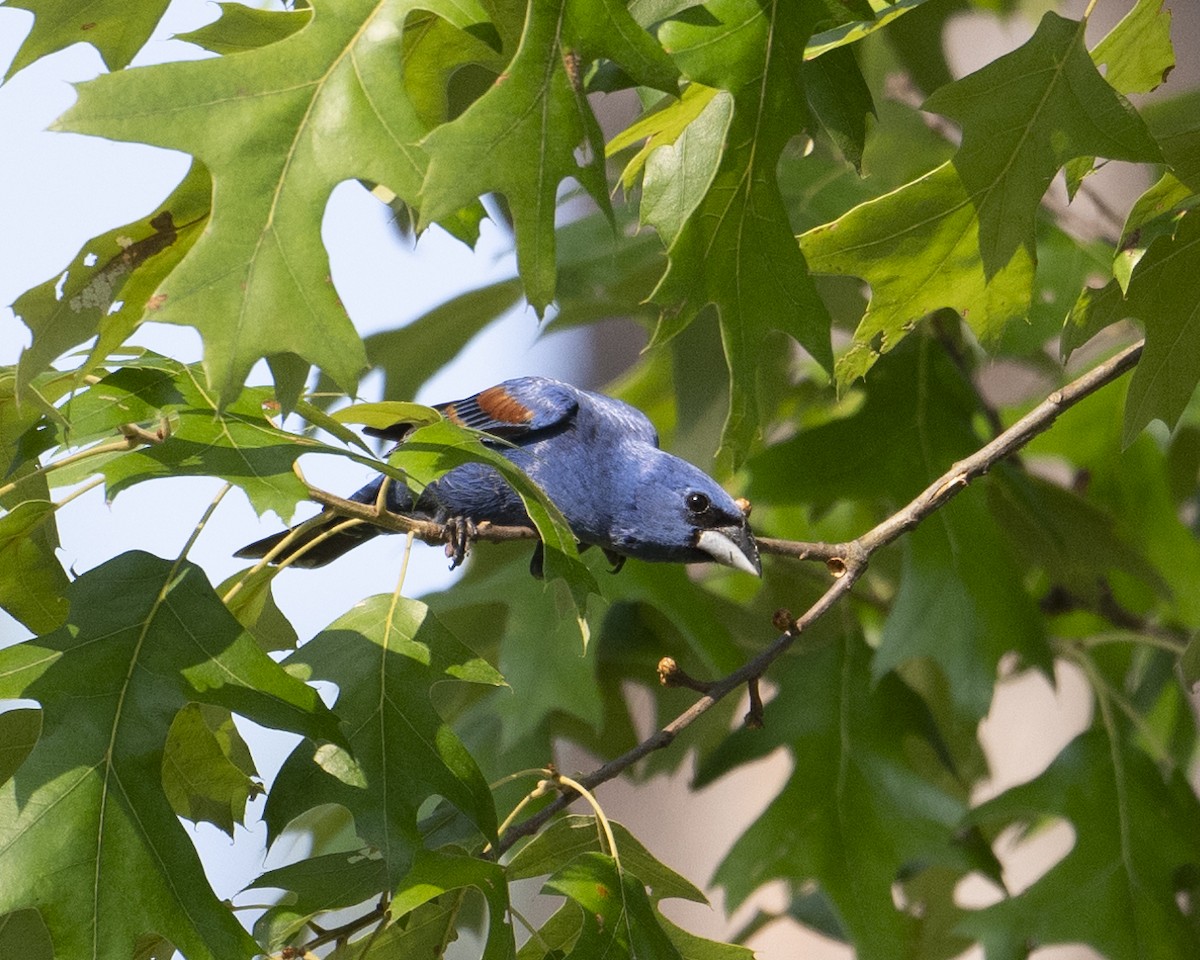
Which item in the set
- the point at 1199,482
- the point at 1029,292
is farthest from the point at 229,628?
the point at 1199,482

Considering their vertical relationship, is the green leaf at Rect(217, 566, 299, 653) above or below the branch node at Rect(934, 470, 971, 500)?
above

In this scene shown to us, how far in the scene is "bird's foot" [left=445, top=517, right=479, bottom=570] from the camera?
147 cm

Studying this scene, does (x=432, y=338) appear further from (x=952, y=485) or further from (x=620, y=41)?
(x=620, y=41)

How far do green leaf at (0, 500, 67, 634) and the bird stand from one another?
0.73 ft

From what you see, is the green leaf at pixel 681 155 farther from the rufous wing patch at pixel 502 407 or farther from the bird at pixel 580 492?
the rufous wing patch at pixel 502 407

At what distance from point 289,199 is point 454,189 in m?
0.14

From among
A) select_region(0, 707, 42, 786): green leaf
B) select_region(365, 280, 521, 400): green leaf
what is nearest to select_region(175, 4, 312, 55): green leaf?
select_region(0, 707, 42, 786): green leaf

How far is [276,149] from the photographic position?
3.67ft

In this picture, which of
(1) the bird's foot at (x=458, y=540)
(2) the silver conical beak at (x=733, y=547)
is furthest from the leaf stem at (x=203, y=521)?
(2) the silver conical beak at (x=733, y=547)

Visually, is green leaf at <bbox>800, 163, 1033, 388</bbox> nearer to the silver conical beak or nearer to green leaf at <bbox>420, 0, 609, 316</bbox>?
the silver conical beak

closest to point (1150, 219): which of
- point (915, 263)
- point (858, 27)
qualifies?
point (915, 263)

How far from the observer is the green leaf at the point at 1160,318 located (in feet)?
4.46

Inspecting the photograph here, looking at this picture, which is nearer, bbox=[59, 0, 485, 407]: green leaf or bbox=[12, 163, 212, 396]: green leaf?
bbox=[59, 0, 485, 407]: green leaf

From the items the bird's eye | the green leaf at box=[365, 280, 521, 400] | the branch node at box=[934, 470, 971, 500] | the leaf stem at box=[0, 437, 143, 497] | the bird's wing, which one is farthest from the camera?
the green leaf at box=[365, 280, 521, 400]
